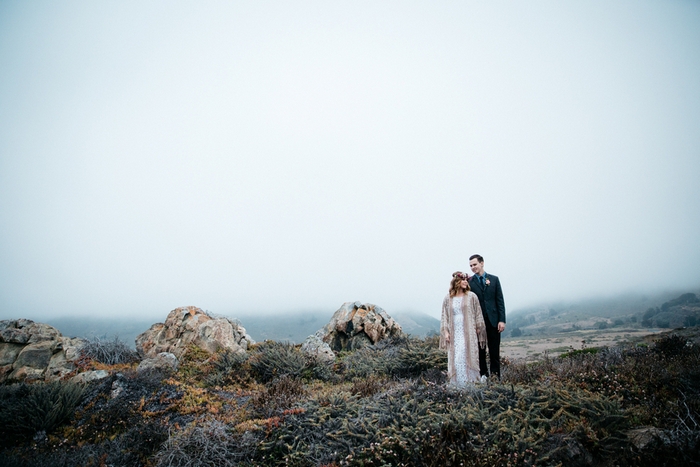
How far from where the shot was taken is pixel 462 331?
723cm

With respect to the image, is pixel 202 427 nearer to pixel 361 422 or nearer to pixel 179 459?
pixel 179 459

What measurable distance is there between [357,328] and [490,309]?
831cm

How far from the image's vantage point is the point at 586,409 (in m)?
4.85

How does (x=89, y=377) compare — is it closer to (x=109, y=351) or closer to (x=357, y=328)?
(x=109, y=351)

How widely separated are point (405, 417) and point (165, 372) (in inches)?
314

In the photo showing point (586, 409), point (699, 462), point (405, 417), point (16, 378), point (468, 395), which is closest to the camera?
point (699, 462)

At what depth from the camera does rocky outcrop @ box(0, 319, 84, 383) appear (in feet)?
32.1

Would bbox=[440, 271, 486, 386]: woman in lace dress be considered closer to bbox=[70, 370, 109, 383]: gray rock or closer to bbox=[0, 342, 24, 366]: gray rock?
bbox=[70, 370, 109, 383]: gray rock

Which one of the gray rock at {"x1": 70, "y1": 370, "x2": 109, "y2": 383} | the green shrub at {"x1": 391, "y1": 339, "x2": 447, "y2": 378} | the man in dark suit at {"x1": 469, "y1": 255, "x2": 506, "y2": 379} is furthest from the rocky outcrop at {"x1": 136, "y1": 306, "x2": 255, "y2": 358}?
the man in dark suit at {"x1": 469, "y1": 255, "x2": 506, "y2": 379}

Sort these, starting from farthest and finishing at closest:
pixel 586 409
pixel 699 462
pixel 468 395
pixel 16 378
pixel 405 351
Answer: pixel 405 351
pixel 16 378
pixel 468 395
pixel 586 409
pixel 699 462

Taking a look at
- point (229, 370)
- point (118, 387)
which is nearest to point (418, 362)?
point (229, 370)

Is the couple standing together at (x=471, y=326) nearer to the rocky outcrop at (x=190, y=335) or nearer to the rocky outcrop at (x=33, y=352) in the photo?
the rocky outcrop at (x=190, y=335)

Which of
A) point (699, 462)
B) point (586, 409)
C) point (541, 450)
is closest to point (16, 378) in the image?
point (541, 450)

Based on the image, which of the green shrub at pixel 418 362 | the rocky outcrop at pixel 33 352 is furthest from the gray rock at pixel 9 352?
the green shrub at pixel 418 362
